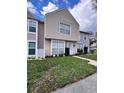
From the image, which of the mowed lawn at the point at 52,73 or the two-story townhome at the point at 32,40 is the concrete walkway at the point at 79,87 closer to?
the mowed lawn at the point at 52,73

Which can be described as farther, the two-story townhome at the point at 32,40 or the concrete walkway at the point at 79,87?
the two-story townhome at the point at 32,40

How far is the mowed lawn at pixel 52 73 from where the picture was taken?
4.84 feet

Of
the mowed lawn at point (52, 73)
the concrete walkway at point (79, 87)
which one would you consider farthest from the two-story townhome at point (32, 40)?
the concrete walkway at point (79, 87)

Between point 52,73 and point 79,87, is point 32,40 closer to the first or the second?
point 52,73

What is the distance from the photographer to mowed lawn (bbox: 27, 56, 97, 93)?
1.48m

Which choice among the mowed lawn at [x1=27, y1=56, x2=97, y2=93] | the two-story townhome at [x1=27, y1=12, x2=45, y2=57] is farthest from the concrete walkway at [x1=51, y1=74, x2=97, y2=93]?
the two-story townhome at [x1=27, y1=12, x2=45, y2=57]

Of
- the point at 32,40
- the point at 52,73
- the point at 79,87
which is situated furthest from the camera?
the point at 32,40

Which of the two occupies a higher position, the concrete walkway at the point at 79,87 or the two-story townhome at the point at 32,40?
the two-story townhome at the point at 32,40

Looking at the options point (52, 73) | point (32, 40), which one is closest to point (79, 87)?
point (52, 73)

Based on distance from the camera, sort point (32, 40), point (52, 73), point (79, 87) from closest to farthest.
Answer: point (79, 87)
point (52, 73)
point (32, 40)

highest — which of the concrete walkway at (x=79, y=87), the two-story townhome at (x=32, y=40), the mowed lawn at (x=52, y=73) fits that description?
the two-story townhome at (x=32, y=40)

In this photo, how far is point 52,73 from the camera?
1.66 metres
